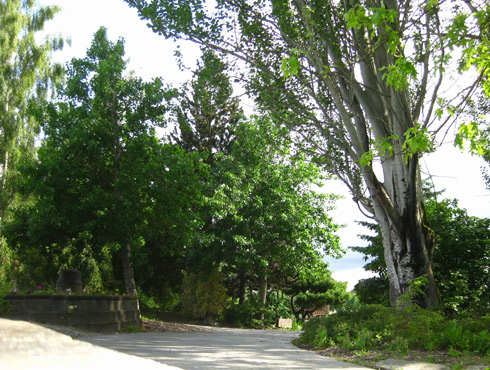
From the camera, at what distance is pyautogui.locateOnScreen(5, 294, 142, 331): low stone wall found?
10.2 meters

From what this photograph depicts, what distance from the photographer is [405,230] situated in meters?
10.0

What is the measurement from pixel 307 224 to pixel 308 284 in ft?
22.6

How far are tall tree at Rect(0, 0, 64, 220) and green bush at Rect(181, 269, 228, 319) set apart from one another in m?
10.4

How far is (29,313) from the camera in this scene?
10.2m

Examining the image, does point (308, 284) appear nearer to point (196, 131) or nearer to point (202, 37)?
point (196, 131)

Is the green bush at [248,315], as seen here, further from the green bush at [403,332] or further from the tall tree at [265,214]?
the green bush at [403,332]

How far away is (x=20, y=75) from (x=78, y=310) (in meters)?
18.9

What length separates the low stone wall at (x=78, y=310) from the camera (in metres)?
10.2

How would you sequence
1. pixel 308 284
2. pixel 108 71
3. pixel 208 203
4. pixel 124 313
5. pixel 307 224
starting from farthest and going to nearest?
pixel 308 284
pixel 307 224
pixel 208 203
pixel 108 71
pixel 124 313

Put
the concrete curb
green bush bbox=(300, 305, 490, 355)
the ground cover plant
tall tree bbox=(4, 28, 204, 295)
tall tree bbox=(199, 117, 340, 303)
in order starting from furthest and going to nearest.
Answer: tall tree bbox=(199, 117, 340, 303)
tall tree bbox=(4, 28, 204, 295)
green bush bbox=(300, 305, 490, 355)
the ground cover plant
the concrete curb

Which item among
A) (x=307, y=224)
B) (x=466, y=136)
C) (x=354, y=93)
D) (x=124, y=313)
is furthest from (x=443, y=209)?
(x=124, y=313)

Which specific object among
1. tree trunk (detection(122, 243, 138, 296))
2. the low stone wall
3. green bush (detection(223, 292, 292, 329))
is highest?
tree trunk (detection(122, 243, 138, 296))

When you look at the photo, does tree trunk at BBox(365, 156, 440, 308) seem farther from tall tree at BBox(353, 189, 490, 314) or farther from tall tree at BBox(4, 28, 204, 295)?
tall tree at BBox(4, 28, 204, 295)

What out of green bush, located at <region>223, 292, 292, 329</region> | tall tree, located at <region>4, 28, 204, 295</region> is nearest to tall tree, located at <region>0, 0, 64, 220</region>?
tall tree, located at <region>4, 28, 204, 295</region>
